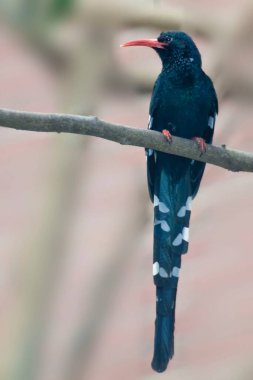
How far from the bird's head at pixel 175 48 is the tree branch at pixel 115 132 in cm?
59

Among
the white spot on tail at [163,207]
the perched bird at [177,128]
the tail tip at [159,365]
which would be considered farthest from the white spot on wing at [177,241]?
the tail tip at [159,365]

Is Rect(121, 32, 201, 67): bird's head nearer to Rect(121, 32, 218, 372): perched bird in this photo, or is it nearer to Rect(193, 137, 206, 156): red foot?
Rect(121, 32, 218, 372): perched bird

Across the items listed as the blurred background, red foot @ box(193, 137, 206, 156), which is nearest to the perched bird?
red foot @ box(193, 137, 206, 156)

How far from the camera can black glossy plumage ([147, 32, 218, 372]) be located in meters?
4.20

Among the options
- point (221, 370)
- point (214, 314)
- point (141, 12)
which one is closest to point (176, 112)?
point (141, 12)

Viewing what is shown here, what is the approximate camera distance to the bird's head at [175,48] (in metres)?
4.33

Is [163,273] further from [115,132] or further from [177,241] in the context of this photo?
[115,132]

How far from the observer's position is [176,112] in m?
4.27

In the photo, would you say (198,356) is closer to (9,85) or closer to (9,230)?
(9,230)

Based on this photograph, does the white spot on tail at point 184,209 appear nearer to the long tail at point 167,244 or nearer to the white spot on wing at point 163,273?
the long tail at point 167,244

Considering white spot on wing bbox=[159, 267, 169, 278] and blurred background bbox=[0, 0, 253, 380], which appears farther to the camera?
blurred background bbox=[0, 0, 253, 380]

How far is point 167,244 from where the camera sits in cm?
416

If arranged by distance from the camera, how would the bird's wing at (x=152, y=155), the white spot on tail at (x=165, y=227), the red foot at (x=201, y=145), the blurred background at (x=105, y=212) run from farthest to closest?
the blurred background at (x=105, y=212) < the bird's wing at (x=152, y=155) < the white spot on tail at (x=165, y=227) < the red foot at (x=201, y=145)

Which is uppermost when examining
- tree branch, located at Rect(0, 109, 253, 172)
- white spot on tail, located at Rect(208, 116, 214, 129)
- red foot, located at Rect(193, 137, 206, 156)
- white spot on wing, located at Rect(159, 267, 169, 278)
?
white spot on tail, located at Rect(208, 116, 214, 129)
